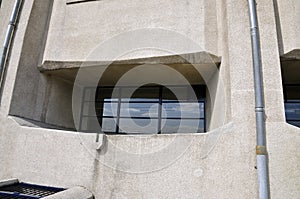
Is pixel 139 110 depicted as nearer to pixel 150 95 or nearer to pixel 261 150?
pixel 150 95

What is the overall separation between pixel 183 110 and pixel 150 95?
3.09ft

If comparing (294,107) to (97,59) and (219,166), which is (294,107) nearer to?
(219,166)

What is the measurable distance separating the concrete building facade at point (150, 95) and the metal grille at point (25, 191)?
124mm

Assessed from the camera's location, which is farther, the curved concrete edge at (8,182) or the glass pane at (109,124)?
the glass pane at (109,124)

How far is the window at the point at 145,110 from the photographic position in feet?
15.6

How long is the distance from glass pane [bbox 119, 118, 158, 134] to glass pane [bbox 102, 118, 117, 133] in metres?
0.19

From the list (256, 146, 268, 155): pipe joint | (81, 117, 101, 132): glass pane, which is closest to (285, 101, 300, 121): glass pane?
(256, 146, 268, 155): pipe joint

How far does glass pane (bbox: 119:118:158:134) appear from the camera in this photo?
4.82m

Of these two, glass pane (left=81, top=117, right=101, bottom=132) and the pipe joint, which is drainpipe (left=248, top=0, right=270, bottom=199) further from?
glass pane (left=81, top=117, right=101, bottom=132)

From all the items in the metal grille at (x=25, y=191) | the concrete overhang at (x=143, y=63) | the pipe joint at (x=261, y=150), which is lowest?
the metal grille at (x=25, y=191)

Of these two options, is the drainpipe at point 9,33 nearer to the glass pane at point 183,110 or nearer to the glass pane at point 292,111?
the glass pane at point 183,110

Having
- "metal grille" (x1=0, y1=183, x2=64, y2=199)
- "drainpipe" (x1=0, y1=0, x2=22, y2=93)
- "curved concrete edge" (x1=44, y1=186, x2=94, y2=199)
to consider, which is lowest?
"metal grille" (x1=0, y1=183, x2=64, y2=199)

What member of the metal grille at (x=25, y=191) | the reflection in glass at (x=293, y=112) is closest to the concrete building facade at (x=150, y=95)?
the reflection in glass at (x=293, y=112)

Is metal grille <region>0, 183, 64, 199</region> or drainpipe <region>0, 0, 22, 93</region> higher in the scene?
drainpipe <region>0, 0, 22, 93</region>
